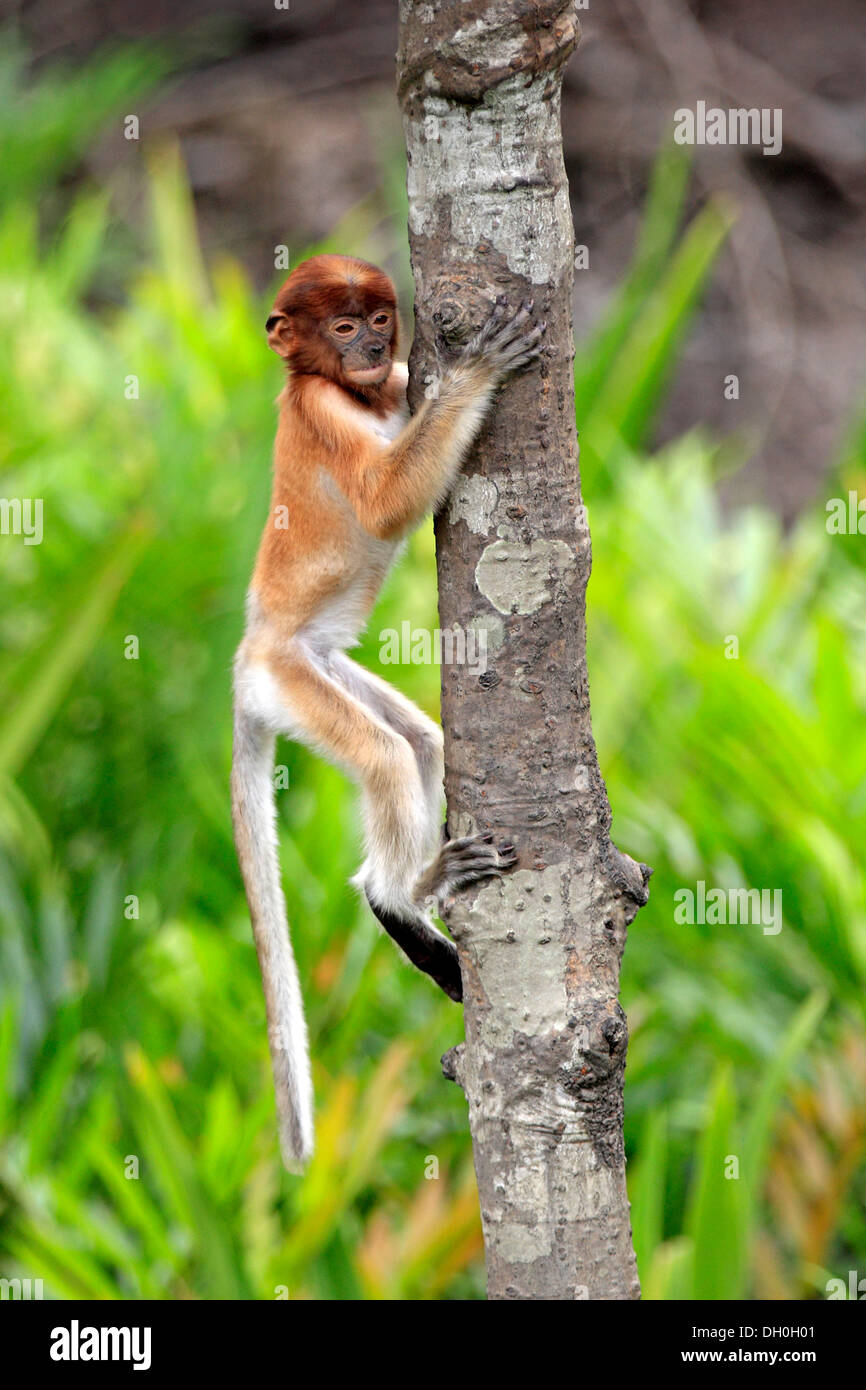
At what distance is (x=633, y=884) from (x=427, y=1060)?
2241 mm

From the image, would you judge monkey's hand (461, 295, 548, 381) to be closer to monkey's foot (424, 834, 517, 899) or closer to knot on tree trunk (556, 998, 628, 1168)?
monkey's foot (424, 834, 517, 899)

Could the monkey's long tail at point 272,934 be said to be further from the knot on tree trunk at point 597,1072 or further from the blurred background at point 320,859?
the knot on tree trunk at point 597,1072

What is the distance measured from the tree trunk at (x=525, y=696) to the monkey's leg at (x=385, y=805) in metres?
0.73

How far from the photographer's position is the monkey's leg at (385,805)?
2.54 meters

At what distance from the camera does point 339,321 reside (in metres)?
2.45

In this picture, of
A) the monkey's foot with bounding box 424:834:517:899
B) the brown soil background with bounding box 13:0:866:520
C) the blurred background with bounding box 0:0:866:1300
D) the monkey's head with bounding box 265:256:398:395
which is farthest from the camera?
the brown soil background with bounding box 13:0:866:520

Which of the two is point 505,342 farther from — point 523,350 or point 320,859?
point 320,859

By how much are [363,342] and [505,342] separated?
2.72ft

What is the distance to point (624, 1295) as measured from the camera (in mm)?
1696

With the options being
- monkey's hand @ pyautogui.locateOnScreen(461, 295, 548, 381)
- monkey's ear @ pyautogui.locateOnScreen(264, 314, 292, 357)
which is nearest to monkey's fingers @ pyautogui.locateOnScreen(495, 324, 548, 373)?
monkey's hand @ pyautogui.locateOnScreen(461, 295, 548, 381)

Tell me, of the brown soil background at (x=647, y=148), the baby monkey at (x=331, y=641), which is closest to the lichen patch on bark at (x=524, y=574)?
the baby monkey at (x=331, y=641)

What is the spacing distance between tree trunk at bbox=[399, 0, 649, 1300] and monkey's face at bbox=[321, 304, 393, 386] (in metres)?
0.69

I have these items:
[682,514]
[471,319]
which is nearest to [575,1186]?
[471,319]

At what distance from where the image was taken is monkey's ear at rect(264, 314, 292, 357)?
2486mm
